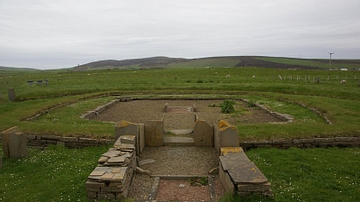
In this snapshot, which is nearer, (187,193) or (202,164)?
(187,193)

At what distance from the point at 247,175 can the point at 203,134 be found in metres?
4.36

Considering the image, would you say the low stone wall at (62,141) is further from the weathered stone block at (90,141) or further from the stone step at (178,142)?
the stone step at (178,142)

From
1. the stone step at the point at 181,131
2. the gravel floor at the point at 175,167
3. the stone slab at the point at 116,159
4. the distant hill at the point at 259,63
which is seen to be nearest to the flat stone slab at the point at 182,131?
the stone step at the point at 181,131

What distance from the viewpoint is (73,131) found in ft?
36.6

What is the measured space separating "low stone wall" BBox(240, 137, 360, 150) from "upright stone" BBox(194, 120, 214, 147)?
1.28m

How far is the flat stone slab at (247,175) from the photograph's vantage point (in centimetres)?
594

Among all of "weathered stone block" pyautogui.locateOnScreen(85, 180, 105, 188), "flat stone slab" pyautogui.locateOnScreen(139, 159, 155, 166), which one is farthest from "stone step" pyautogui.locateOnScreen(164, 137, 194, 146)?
"weathered stone block" pyautogui.locateOnScreen(85, 180, 105, 188)

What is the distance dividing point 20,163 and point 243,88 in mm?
22100

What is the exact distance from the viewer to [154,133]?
10.6 meters

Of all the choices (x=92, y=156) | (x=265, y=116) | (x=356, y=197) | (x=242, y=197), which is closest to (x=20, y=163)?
(x=92, y=156)

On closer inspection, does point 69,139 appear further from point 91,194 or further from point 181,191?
point 181,191

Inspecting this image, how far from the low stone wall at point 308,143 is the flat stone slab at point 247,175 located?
3279 millimetres

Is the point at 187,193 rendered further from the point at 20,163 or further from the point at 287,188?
the point at 20,163

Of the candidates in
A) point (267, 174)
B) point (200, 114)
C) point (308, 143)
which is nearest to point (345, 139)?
point (308, 143)
